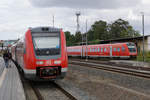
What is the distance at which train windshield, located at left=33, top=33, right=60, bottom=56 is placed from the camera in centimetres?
964

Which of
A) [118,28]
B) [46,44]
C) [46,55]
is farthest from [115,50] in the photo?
[118,28]

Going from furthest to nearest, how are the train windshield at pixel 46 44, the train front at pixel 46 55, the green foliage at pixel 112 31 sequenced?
the green foliage at pixel 112 31 → the train windshield at pixel 46 44 → the train front at pixel 46 55

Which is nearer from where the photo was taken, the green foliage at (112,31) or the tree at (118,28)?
the green foliage at (112,31)

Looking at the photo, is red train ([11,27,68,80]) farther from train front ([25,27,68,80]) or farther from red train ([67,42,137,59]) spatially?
red train ([67,42,137,59])

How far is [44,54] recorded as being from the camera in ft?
31.6

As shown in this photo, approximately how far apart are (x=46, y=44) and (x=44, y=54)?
509 mm

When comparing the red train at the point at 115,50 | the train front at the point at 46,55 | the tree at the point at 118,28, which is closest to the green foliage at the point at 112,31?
the tree at the point at 118,28

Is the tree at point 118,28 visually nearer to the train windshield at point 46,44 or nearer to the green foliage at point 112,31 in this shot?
the green foliage at point 112,31

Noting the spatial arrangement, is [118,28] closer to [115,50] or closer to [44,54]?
[115,50]

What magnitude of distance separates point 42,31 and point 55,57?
146cm

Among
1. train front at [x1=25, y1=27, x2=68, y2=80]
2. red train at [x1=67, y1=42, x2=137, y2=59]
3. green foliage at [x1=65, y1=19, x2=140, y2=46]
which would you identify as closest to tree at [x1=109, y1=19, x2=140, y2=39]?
green foliage at [x1=65, y1=19, x2=140, y2=46]

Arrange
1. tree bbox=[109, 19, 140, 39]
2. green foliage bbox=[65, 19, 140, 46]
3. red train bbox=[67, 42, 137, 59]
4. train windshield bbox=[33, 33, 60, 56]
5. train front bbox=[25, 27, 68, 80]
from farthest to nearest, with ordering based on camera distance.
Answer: tree bbox=[109, 19, 140, 39]
green foliage bbox=[65, 19, 140, 46]
red train bbox=[67, 42, 137, 59]
train windshield bbox=[33, 33, 60, 56]
train front bbox=[25, 27, 68, 80]

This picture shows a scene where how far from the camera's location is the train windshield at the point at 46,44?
9641 mm

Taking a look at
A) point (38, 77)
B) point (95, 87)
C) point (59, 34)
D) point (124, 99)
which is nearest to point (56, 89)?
point (38, 77)
